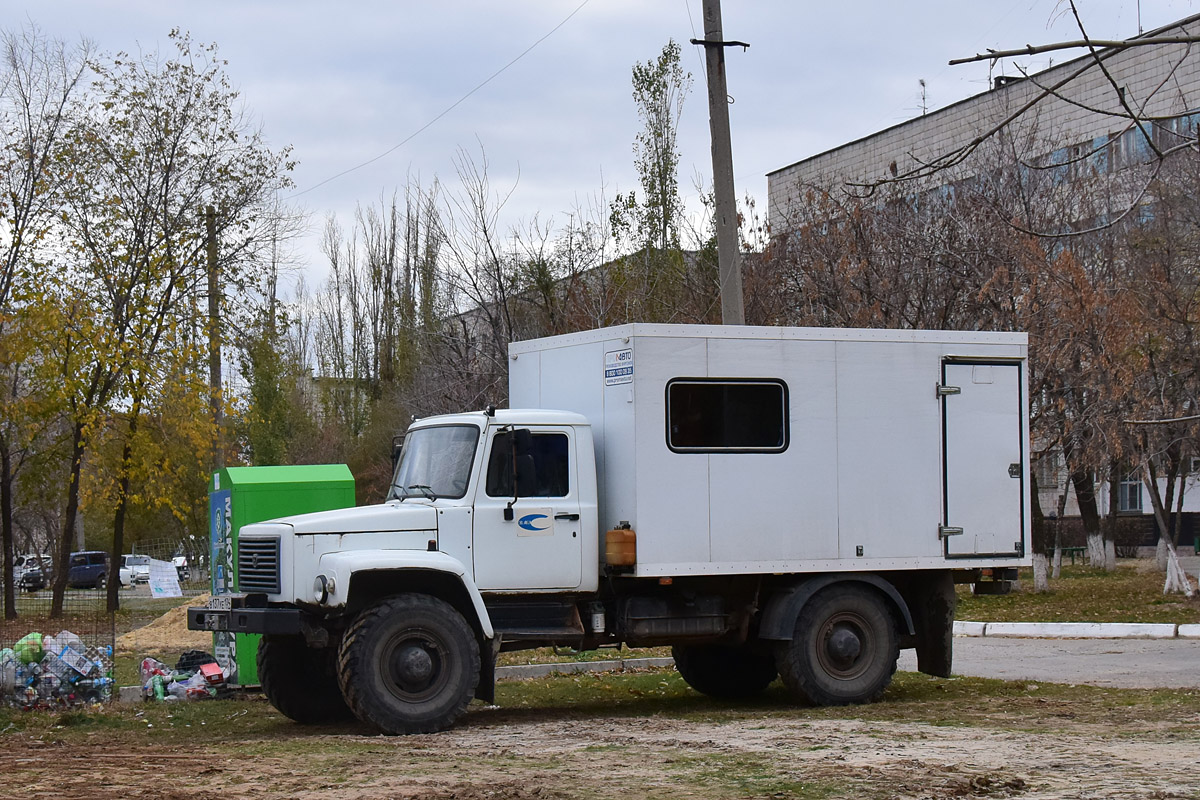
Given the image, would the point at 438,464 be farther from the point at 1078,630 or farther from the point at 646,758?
the point at 1078,630

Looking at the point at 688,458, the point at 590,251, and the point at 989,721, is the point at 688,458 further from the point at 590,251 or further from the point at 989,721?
the point at 590,251

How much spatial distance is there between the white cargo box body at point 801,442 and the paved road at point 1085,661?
2561mm

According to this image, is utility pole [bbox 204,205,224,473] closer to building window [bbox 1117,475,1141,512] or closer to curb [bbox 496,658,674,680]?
curb [bbox 496,658,674,680]

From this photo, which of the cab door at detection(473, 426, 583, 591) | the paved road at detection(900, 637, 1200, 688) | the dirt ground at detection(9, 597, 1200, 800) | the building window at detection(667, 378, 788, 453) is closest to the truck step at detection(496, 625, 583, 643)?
the cab door at detection(473, 426, 583, 591)

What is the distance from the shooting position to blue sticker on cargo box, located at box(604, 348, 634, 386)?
38.0ft

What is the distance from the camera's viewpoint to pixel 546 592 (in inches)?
455

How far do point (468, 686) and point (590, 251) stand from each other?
19.9 metres

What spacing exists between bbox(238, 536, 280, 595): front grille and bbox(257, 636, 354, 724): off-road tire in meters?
0.62

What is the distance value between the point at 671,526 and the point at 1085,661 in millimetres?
7073

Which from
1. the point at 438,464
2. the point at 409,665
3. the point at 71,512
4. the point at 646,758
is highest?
the point at 438,464

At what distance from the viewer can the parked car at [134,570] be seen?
52.7 meters

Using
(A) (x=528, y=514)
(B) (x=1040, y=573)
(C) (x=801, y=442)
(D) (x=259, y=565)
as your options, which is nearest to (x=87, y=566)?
(B) (x=1040, y=573)

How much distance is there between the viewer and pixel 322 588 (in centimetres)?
1074

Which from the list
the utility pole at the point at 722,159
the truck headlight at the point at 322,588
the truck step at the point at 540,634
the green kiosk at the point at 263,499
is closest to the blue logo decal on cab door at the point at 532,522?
the truck step at the point at 540,634
